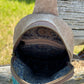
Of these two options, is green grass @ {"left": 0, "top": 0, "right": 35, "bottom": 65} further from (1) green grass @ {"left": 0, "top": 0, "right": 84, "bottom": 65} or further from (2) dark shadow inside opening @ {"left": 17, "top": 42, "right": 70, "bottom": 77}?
(2) dark shadow inside opening @ {"left": 17, "top": 42, "right": 70, "bottom": 77}

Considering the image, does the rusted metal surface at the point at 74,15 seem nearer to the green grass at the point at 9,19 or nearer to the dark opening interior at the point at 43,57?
the dark opening interior at the point at 43,57

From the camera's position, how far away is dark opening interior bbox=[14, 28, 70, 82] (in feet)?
3.46

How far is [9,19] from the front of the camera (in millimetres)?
3451

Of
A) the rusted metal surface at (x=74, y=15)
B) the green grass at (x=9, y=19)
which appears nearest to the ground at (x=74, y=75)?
the rusted metal surface at (x=74, y=15)

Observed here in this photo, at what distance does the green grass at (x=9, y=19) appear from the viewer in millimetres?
2674

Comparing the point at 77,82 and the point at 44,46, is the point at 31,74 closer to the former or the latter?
the point at 44,46

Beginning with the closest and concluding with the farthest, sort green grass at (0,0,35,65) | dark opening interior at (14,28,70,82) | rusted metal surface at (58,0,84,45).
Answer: dark opening interior at (14,28,70,82) → rusted metal surface at (58,0,84,45) → green grass at (0,0,35,65)

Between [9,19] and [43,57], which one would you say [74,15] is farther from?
[9,19]

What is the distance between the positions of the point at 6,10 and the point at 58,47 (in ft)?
9.72

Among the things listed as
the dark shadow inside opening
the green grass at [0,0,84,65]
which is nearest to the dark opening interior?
the dark shadow inside opening

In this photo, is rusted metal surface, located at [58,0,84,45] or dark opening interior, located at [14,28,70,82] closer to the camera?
dark opening interior, located at [14,28,70,82]

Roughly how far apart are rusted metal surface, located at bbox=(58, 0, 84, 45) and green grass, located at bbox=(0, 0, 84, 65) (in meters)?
1.25

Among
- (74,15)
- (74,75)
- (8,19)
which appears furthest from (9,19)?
(74,75)

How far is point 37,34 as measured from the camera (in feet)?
3.12
